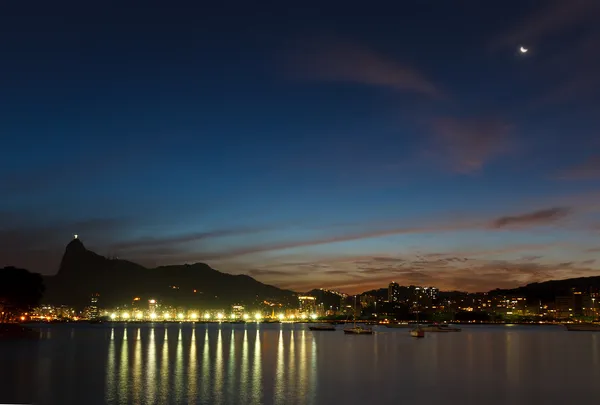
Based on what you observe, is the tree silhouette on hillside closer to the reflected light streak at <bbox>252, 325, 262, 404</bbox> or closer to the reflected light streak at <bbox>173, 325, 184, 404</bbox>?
the reflected light streak at <bbox>173, 325, 184, 404</bbox>

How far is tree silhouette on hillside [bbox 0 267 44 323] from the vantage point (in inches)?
3647

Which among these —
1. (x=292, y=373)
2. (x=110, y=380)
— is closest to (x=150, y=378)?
(x=110, y=380)

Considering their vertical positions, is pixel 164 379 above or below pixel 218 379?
above

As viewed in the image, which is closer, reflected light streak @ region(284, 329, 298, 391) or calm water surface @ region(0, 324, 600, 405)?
calm water surface @ region(0, 324, 600, 405)

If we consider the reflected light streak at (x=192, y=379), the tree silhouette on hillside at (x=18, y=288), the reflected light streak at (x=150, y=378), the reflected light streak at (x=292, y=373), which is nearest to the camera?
the reflected light streak at (x=150, y=378)

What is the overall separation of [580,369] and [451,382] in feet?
56.8

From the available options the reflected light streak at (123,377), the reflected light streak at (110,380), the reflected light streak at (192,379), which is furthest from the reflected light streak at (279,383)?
the reflected light streak at (110,380)

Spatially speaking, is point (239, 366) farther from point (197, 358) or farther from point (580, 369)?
point (580, 369)

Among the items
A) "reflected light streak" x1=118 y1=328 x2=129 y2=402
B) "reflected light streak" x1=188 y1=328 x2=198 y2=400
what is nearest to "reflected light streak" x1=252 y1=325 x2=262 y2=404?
"reflected light streak" x1=188 y1=328 x2=198 y2=400

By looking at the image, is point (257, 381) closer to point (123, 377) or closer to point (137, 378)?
point (137, 378)

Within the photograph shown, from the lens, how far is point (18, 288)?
9375cm

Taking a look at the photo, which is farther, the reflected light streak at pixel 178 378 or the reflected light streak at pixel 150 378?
the reflected light streak at pixel 150 378

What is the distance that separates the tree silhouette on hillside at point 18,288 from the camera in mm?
92625

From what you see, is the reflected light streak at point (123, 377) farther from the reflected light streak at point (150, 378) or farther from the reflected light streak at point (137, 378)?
the reflected light streak at point (150, 378)
